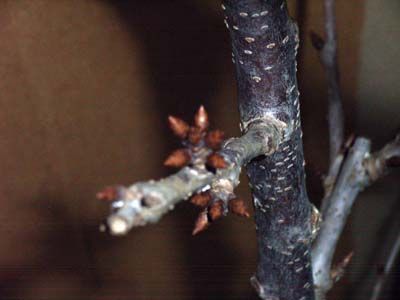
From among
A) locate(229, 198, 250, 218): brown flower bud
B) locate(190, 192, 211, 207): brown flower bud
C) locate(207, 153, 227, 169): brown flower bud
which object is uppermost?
locate(207, 153, 227, 169): brown flower bud

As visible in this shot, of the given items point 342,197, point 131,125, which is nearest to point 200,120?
point 342,197

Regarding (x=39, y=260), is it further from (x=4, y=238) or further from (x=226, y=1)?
(x=226, y=1)

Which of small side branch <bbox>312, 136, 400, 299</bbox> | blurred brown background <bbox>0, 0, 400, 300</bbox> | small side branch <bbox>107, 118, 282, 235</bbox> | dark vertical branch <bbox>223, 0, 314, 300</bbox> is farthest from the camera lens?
blurred brown background <bbox>0, 0, 400, 300</bbox>

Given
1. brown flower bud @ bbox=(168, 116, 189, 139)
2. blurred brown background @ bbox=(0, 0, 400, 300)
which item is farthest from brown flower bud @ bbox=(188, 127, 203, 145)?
blurred brown background @ bbox=(0, 0, 400, 300)

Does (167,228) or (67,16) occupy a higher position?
(67,16)

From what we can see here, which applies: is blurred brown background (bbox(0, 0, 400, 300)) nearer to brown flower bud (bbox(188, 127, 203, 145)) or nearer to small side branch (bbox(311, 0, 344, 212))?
small side branch (bbox(311, 0, 344, 212))

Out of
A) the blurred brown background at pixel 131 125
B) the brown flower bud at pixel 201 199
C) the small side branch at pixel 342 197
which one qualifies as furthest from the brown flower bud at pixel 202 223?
the blurred brown background at pixel 131 125

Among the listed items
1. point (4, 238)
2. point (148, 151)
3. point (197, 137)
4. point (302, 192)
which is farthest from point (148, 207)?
point (4, 238)
